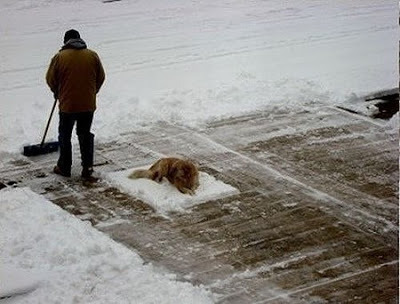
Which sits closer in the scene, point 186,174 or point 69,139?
point 186,174

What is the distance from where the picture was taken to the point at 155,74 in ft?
44.4

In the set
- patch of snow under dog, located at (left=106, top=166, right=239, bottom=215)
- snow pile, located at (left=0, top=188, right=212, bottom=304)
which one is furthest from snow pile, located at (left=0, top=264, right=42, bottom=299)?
patch of snow under dog, located at (left=106, top=166, right=239, bottom=215)

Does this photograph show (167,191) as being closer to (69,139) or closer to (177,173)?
(177,173)

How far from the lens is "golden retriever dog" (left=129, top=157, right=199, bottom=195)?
320 inches

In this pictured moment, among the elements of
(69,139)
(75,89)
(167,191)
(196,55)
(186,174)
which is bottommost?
(196,55)

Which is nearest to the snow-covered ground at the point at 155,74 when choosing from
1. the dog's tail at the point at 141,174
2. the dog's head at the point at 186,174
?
the dog's tail at the point at 141,174

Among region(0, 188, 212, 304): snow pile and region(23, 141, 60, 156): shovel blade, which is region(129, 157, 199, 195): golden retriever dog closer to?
region(0, 188, 212, 304): snow pile

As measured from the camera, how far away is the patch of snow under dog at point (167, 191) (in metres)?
7.93

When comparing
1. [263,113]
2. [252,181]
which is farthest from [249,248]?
[263,113]

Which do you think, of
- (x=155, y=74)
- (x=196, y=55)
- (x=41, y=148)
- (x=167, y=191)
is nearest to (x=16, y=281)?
(x=167, y=191)

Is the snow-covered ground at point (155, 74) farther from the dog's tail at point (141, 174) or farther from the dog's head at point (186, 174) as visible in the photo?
the dog's head at point (186, 174)

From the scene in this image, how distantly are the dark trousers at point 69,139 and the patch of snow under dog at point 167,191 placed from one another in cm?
32

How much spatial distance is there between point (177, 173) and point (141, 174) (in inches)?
21.6

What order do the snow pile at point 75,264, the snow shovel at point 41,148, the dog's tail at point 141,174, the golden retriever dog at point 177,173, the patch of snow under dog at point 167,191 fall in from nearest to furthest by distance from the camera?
the snow pile at point 75,264, the patch of snow under dog at point 167,191, the golden retriever dog at point 177,173, the dog's tail at point 141,174, the snow shovel at point 41,148
